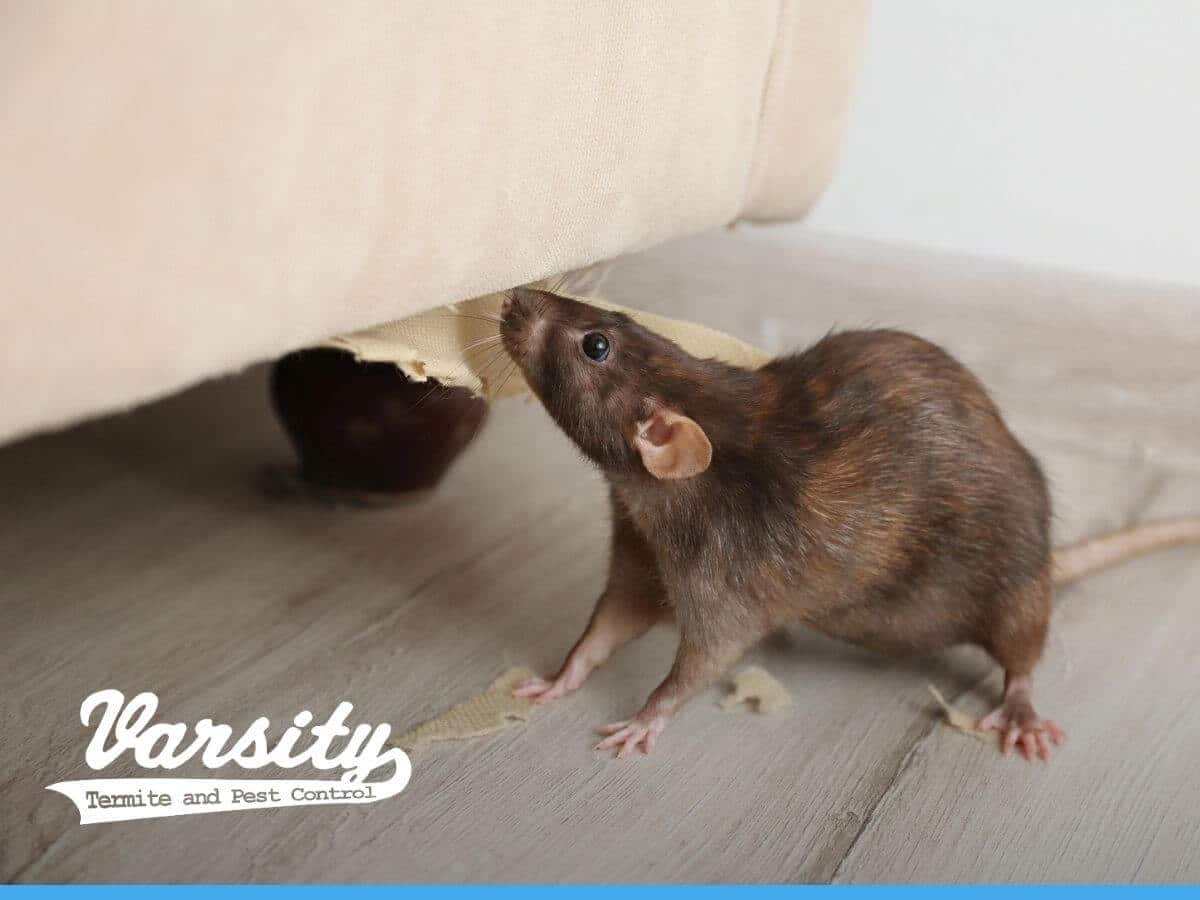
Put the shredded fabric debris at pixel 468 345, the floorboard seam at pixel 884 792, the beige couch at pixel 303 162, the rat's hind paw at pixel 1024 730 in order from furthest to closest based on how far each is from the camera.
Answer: the rat's hind paw at pixel 1024 730
the shredded fabric debris at pixel 468 345
the floorboard seam at pixel 884 792
the beige couch at pixel 303 162

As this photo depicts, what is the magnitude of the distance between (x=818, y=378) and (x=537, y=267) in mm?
362

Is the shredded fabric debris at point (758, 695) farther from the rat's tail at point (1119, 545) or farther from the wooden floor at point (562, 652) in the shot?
the rat's tail at point (1119, 545)

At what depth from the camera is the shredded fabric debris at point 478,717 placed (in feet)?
4.73

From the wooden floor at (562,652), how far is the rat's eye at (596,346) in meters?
0.42

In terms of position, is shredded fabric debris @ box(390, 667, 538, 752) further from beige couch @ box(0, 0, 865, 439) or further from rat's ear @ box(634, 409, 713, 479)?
beige couch @ box(0, 0, 865, 439)

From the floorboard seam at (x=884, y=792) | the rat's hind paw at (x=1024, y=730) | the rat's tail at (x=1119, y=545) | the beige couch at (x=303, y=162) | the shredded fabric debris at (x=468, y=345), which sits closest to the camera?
the beige couch at (x=303, y=162)

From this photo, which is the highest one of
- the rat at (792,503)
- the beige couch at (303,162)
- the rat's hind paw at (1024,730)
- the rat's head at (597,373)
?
the beige couch at (303,162)

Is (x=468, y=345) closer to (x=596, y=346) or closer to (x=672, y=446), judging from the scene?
(x=596, y=346)

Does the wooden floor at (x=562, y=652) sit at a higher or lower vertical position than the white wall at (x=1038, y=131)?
lower

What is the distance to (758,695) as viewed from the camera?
5.18 feet

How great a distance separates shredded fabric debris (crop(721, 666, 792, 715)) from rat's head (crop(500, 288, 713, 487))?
0.33 metres

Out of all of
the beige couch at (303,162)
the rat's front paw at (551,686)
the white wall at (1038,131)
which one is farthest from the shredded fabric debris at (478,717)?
the white wall at (1038,131)

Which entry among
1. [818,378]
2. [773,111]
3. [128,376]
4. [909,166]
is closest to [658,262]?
[909,166]

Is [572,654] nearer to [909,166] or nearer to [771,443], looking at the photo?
[771,443]
